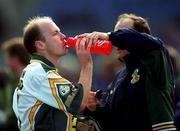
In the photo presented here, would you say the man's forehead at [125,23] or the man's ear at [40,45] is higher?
the man's forehead at [125,23]

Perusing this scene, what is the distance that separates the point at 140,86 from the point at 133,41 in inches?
14.4

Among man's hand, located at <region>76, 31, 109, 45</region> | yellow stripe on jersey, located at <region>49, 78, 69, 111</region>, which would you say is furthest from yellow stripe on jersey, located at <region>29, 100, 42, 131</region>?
man's hand, located at <region>76, 31, 109, 45</region>

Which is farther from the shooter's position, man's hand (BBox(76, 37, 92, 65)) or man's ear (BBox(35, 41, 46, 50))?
man's ear (BBox(35, 41, 46, 50))

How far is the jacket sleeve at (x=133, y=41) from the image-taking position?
495cm

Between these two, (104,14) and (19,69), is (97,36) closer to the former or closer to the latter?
(19,69)

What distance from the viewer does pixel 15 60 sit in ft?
23.4

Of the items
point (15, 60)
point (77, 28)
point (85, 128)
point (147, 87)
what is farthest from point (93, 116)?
point (77, 28)

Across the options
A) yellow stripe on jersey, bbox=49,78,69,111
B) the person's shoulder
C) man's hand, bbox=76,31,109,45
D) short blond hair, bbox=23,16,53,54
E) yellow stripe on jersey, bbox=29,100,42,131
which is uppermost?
short blond hair, bbox=23,16,53,54

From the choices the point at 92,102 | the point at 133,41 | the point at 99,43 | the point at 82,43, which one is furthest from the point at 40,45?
the point at 133,41

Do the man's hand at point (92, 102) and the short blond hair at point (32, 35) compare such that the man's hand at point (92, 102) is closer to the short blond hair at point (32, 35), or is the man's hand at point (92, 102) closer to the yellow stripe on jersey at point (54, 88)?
the yellow stripe on jersey at point (54, 88)

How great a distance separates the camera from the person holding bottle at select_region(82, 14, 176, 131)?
4.98m

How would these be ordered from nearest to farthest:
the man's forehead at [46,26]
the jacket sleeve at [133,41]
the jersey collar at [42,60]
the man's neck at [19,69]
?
the jacket sleeve at [133,41], the jersey collar at [42,60], the man's forehead at [46,26], the man's neck at [19,69]

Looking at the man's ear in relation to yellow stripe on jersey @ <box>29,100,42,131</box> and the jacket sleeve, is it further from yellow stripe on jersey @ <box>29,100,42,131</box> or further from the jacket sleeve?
the jacket sleeve

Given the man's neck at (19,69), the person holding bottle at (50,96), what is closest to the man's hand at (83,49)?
the person holding bottle at (50,96)
